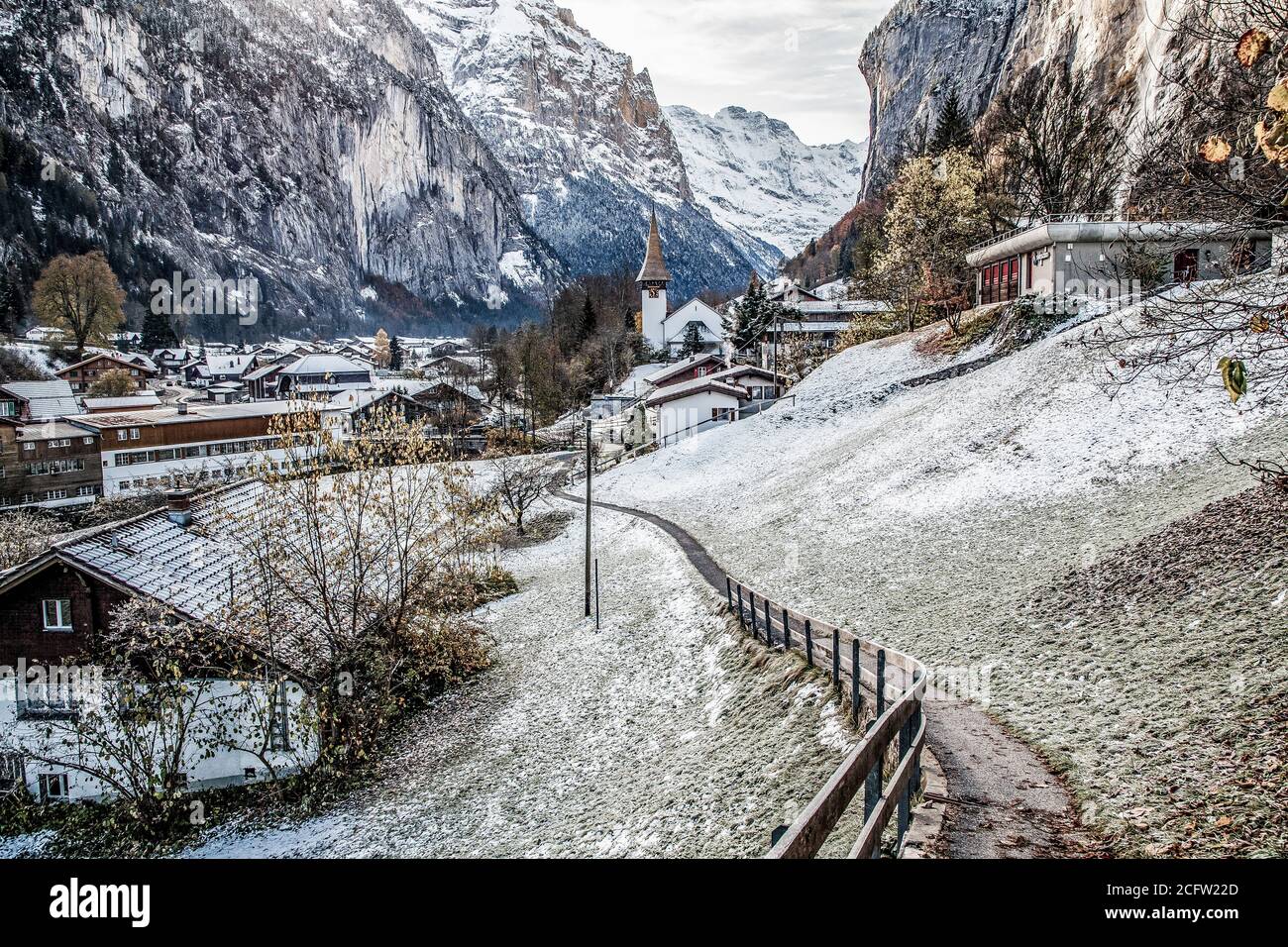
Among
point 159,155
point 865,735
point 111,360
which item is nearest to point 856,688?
point 865,735

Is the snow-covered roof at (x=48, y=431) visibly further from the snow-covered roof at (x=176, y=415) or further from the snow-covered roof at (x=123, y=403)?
the snow-covered roof at (x=123, y=403)

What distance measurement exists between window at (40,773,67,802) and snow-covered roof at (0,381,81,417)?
49521 millimetres

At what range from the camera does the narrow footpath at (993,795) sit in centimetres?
636

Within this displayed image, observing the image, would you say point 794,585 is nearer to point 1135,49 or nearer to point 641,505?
point 641,505

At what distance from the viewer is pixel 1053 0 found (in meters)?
80.9

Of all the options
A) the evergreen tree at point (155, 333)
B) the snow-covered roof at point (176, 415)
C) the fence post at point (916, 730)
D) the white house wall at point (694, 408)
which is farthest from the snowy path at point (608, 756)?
the evergreen tree at point (155, 333)

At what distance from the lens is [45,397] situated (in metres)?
58.3

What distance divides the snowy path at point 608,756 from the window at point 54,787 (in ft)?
18.2

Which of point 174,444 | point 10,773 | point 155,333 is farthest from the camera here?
point 155,333

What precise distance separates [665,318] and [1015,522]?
293 ft

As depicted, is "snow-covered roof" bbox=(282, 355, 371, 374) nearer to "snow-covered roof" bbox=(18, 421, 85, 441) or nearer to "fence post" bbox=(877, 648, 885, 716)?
"snow-covered roof" bbox=(18, 421, 85, 441)

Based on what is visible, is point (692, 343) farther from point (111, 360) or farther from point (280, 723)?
point (280, 723)

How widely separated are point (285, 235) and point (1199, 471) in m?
215

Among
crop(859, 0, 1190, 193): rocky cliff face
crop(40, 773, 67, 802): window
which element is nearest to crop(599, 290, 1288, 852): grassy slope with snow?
crop(40, 773, 67, 802): window
